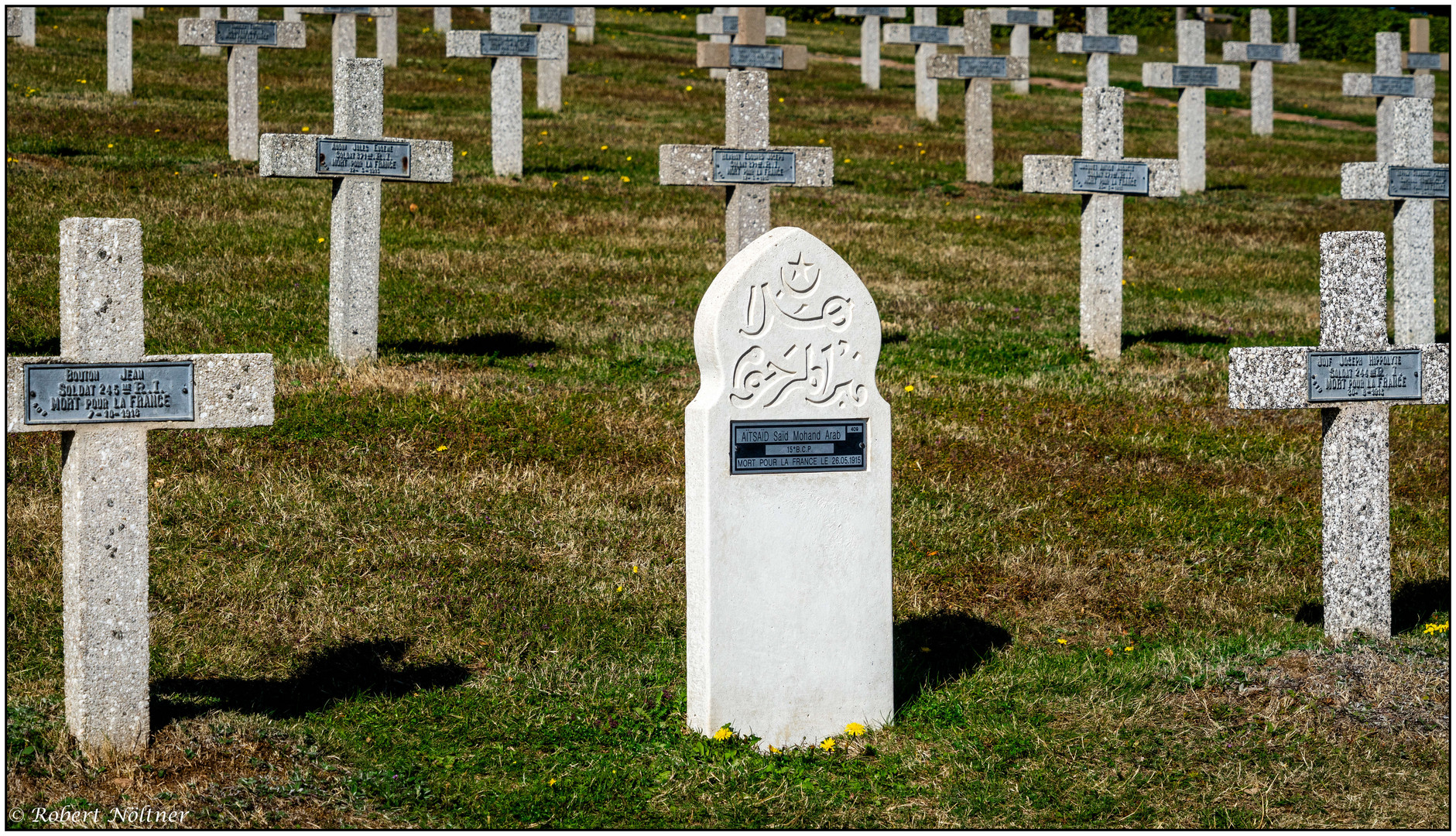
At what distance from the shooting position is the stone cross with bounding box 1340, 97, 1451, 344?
12.0m

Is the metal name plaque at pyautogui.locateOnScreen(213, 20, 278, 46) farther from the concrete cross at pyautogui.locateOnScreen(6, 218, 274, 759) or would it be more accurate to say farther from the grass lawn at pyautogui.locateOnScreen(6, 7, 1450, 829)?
the concrete cross at pyautogui.locateOnScreen(6, 218, 274, 759)

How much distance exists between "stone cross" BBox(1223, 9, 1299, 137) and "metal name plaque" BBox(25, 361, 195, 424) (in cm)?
2422

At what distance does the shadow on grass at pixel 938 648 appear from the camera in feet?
20.1

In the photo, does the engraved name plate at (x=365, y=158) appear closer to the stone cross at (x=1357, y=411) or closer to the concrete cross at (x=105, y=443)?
the concrete cross at (x=105, y=443)

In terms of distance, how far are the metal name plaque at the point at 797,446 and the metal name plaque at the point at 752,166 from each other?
21.5 ft

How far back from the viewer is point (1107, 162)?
41.0ft

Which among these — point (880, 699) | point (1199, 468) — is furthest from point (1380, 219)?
point (880, 699)

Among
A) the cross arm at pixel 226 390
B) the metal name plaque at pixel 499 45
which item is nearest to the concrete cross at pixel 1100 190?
the metal name plaque at pixel 499 45

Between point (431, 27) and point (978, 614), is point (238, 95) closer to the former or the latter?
point (978, 614)

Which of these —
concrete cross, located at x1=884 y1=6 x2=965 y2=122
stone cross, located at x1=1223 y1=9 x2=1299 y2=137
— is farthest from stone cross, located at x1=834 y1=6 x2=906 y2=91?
stone cross, located at x1=1223 y1=9 x2=1299 y2=137

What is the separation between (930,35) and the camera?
25969 millimetres

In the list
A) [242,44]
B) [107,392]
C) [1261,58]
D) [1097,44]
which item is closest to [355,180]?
[107,392]

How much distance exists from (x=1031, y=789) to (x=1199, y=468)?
4.69 metres

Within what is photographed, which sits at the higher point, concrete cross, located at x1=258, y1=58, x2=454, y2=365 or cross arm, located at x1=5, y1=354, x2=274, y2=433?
concrete cross, located at x1=258, y1=58, x2=454, y2=365
